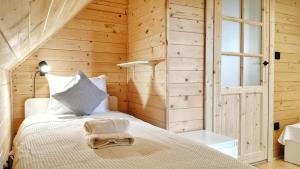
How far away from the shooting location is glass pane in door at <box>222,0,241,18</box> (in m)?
2.45

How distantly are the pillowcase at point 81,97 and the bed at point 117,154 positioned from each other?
620 mm

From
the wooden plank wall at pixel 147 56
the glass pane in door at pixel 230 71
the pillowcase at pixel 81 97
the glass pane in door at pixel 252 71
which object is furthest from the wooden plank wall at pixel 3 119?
the glass pane in door at pixel 252 71

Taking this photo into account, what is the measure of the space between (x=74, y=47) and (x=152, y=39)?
0.97 meters

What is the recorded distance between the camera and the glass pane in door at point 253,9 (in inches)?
102

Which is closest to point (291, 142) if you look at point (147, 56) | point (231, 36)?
point (231, 36)

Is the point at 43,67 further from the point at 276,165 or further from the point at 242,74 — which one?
the point at 276,165

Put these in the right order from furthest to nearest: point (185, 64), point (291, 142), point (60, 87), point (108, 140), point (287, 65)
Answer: point (287, 65)
point (291, 142)
point (60, 87)
point (185, 64)
point (108, 140)

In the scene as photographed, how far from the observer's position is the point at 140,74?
8.86ft

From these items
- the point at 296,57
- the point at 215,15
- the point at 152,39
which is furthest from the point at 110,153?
the point at 296,57

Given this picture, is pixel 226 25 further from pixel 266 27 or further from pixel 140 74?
pixel 140 74

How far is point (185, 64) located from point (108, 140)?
1.23 metres

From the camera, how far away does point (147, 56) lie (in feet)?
8.27

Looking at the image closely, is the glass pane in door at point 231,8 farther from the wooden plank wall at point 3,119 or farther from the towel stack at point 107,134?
the wooden plank wall at point 3,119

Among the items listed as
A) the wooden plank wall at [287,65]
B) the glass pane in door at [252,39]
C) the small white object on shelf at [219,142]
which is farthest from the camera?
the wooden plank wall at [287,65]
